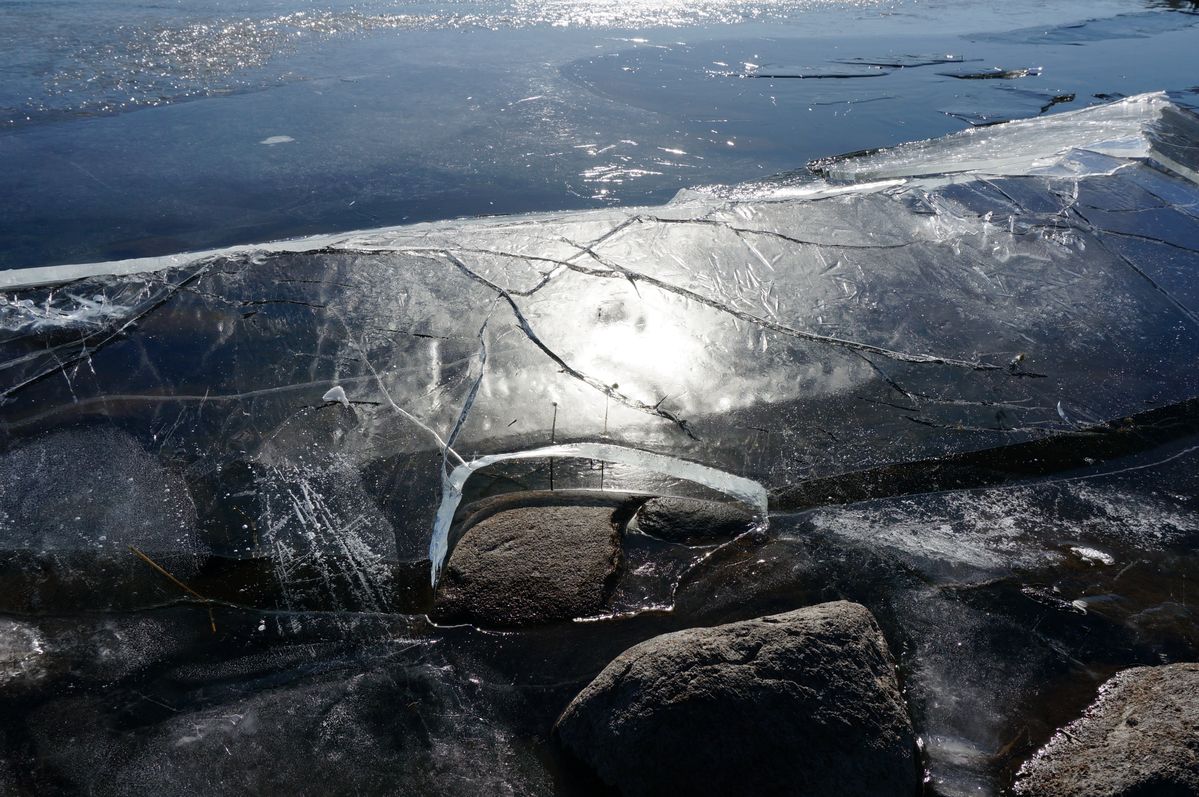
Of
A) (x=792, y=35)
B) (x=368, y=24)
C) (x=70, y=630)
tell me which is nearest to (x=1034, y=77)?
(x=792, y=35)

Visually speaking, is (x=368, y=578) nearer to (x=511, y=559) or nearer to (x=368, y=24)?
(x=511, y=559)

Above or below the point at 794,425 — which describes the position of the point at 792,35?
above

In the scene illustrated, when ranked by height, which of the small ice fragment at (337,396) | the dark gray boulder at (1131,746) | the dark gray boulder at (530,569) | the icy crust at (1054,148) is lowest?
the dark gray boulder at (1131,746)

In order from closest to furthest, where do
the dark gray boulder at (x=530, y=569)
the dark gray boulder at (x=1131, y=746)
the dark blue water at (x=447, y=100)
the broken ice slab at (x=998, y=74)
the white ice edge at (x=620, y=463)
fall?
the dark gray boulder at (x=1131, y=746) → the dark gray boulder at (x=530, y=569) → the white ice edge at (x=620, y=463) → the dark blue water at (x=447, y=100) → the broken ice slab at (x=998, y=74)

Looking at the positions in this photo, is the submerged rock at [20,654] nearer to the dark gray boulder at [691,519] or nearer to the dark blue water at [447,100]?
the dark gray boulder at [691,519]

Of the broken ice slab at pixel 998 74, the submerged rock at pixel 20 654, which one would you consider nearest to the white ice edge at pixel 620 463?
the submerged rock at pixel 20 654

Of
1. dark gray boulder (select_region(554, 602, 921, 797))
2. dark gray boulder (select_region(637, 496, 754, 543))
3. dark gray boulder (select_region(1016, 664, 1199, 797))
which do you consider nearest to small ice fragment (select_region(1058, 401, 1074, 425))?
dark gray boulder (select_region(1016, 664, 1199, 797))

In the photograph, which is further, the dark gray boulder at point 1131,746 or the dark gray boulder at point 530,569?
the dark gray boulder at point 530,569
